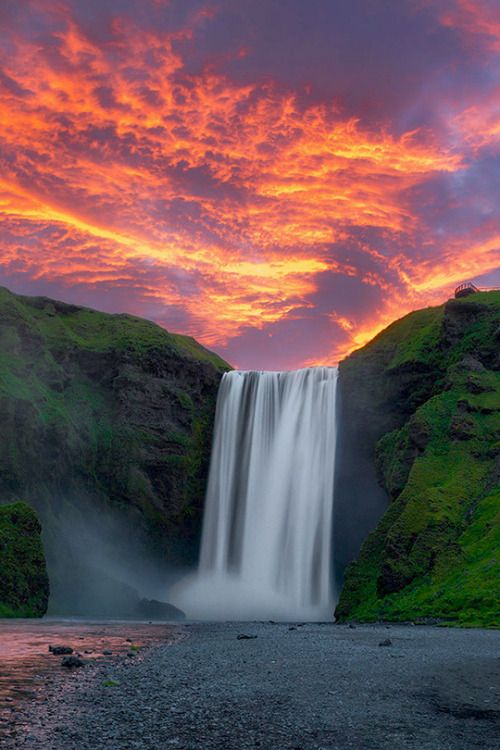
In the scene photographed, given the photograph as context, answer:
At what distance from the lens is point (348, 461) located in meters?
91.6

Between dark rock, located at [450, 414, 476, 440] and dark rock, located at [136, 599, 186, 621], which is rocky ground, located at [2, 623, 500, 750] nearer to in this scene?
dark rock, located at [450, 414, 476, 440]

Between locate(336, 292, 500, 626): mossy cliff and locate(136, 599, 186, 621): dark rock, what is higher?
locate(336, 292, 500, 626): mossy cliff

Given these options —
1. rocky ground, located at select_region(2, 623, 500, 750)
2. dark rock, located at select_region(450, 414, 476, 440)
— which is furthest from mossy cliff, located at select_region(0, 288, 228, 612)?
rocky ground, located at select_region(2, 623, 500, 750)

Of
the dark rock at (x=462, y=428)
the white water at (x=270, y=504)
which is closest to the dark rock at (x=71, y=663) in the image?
the dark rock at (x=462, y=428)

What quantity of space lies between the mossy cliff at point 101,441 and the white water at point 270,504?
4884 mm

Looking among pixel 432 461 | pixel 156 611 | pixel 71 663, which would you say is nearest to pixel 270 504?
pixel 156 611

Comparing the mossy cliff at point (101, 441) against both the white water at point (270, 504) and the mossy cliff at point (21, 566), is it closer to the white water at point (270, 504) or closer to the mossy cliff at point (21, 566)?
the white water at point (270, 504)

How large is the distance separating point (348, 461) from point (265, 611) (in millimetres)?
24138

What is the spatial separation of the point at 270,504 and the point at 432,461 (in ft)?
94.9

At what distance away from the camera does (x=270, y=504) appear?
90500mm

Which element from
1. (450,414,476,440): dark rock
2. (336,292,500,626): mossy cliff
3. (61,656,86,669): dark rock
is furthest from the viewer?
(450,414,476,440): dark rock

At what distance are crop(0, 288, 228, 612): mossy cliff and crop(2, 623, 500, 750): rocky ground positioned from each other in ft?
202

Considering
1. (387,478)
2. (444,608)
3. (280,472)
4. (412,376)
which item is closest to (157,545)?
(280,472)

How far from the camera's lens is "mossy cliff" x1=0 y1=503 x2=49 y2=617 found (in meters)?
62.6
